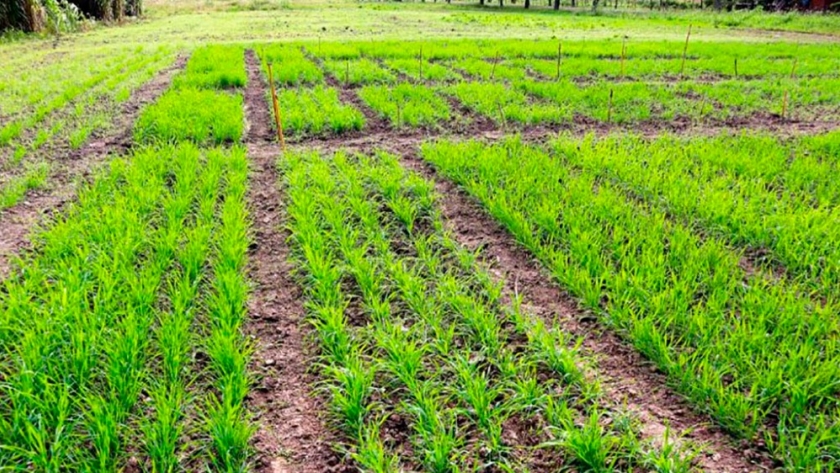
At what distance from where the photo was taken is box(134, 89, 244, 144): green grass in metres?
6.65

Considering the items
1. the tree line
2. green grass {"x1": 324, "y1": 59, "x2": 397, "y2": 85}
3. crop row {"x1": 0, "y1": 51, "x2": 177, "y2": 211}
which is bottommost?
crop row {"x1": 0, "y1": 51, "x2": 177, "y2": 211}

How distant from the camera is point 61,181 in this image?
5.42 metres

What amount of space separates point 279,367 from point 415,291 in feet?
3.09

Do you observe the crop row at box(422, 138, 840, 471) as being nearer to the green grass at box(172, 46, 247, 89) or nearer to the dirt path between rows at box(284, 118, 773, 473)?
the dirt path between rows at box(284, 118, 773, 473)

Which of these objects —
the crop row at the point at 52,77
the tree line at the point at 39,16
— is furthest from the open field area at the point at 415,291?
Answer: the tree line at the point at 39,16

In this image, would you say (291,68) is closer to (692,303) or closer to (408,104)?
(408,104)

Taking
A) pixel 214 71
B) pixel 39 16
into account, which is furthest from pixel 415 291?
pixel 39 16

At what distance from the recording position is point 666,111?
8320mm

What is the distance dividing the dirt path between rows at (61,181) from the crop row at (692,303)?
3.65 metres

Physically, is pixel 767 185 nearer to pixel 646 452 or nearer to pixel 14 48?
pixel 646 452

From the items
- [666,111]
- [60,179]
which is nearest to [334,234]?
[60,179]

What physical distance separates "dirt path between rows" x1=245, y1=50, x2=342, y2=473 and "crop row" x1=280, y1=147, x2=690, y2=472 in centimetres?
10

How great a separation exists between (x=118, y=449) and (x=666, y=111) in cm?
832

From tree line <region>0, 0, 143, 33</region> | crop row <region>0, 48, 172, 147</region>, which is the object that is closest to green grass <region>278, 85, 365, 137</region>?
crop row <region>0, 48, 172, 147</region>
